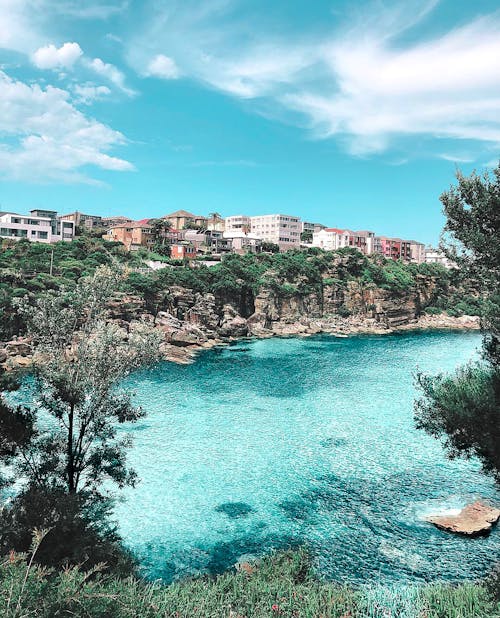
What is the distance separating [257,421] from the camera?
2998 cm

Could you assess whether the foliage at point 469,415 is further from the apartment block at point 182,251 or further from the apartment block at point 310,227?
the apartment block at point 310,227

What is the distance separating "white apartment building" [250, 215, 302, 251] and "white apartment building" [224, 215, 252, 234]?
1.77m

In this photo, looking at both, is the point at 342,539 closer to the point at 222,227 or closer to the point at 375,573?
the point at 375,573

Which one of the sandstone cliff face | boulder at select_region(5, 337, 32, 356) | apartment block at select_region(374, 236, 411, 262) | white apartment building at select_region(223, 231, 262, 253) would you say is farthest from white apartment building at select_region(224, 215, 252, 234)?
boulder at select_region(5, 337, 32, 356)

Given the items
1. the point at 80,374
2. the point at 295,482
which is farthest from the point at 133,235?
the point at 80,374

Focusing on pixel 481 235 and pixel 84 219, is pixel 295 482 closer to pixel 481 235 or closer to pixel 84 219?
pixel 481 235

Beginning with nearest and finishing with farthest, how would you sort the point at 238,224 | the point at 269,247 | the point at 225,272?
the point at 225,272 < the point at 269,247 < the point at 238,224

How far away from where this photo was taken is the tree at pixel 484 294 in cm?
1186

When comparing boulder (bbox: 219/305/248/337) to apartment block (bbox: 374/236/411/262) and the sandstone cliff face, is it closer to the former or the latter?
the sandstone cliff face

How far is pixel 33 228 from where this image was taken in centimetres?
7669

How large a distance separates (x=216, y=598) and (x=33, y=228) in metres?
79.1

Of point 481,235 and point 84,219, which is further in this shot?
point 84,219

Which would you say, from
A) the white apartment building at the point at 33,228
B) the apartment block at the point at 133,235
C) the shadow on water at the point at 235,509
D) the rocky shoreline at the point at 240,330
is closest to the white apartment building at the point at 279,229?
the apartment block at the point at 133,235

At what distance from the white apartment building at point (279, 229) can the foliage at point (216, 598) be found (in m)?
103
